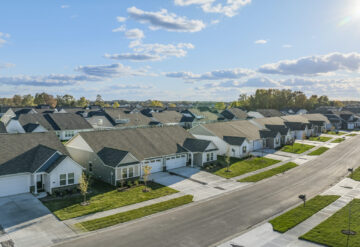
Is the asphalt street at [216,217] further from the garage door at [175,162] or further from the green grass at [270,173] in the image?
the garage door at [175,162]

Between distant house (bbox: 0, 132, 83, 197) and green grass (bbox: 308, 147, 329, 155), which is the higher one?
distant house (bbox: 0, 132, 83, 197)

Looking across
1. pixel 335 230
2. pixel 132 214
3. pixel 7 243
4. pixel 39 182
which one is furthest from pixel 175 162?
pixel 7 243

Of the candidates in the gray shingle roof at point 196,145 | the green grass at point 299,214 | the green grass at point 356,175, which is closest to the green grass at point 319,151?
the green grass at point 356,175

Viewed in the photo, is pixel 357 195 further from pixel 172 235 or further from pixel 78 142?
pixel 78 142

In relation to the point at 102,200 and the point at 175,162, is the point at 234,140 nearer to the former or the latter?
the point at 175,162

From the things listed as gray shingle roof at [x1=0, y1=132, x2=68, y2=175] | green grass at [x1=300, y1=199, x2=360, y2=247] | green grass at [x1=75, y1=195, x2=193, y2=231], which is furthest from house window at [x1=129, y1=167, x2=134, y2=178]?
green grass at [x1=300, y1=199, x2=360, y2=247]

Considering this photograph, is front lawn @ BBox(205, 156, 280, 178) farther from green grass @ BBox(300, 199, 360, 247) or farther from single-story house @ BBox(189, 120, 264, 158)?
green grass @ BBox(300, 199, 360, 247)
